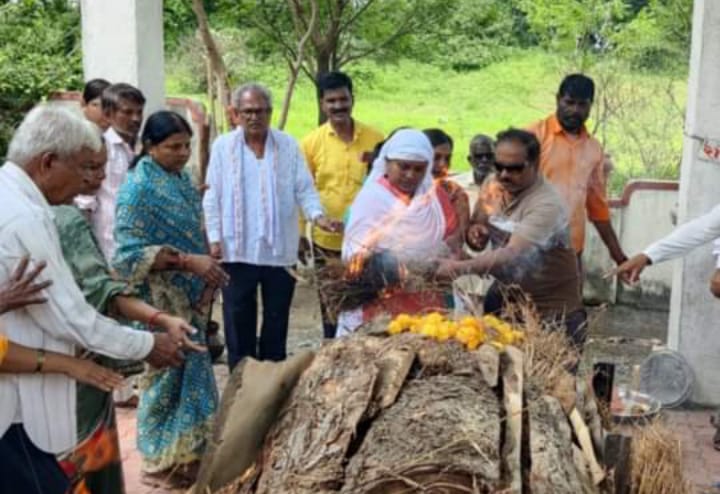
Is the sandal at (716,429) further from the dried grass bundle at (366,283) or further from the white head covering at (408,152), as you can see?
the white head covering at (408,152)

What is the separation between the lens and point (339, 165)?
693 centimetres

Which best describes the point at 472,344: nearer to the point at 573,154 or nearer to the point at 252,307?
the point at 252,307

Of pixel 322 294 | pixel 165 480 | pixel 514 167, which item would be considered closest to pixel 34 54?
pixel 165 480

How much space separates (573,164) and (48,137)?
400 centimetres

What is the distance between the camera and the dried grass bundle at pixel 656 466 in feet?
14.6

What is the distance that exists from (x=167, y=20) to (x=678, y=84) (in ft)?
25.6

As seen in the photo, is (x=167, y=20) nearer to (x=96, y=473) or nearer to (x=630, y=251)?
(x=630, y=251)

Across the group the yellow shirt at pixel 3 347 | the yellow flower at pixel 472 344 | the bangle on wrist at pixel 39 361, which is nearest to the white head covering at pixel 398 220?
the yellow flower at pixel 472 344

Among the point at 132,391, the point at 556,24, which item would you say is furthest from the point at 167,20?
the point at 132,391

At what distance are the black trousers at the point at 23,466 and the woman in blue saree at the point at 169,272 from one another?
1.72 meters

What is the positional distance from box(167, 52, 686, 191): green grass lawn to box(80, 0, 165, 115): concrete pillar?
21.9 feet

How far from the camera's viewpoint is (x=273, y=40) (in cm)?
1259

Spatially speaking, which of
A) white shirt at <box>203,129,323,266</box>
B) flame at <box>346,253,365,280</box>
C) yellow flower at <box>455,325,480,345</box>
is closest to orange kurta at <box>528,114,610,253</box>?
white shirt at <box>203,129,323,266</box>

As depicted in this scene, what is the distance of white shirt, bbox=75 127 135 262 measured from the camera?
636cm
